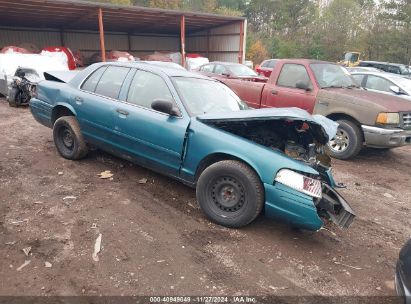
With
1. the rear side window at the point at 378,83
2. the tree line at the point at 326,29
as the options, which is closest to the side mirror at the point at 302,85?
the rear side window at the point at 378,83

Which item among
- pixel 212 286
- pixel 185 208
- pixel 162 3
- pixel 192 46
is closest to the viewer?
pixel 212 286

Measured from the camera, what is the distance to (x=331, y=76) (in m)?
7.38

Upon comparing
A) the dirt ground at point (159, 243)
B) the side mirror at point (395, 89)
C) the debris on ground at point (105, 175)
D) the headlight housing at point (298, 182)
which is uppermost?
the side mirror at point (395, 89)

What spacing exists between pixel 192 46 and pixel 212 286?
23.2 m

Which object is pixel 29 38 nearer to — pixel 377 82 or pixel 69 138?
pixel 69 138

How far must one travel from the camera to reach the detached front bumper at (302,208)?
3307mm

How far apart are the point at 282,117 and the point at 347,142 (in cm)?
384

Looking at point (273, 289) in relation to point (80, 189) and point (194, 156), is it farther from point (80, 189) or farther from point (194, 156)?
point (80, 189)

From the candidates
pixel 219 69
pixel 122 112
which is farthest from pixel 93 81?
pixel 219 69

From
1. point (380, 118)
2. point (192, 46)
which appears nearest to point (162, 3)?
point (192, 46)

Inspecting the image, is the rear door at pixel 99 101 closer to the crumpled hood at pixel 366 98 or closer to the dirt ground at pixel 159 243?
the dirt ground at pixel 159 243

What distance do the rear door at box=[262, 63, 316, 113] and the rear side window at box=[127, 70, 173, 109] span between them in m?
3.58

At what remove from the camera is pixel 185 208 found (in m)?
4.19

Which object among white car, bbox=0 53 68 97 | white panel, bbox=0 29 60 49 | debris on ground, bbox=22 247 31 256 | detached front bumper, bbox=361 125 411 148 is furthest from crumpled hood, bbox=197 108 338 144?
white panel, bbox=0 29 60 49
